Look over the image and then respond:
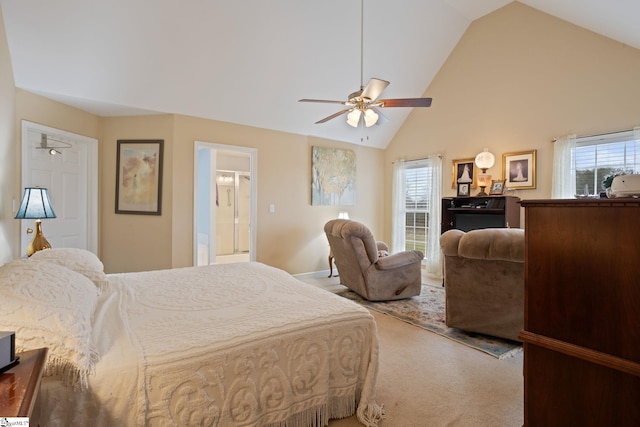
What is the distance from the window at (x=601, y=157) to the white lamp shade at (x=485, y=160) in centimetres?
100

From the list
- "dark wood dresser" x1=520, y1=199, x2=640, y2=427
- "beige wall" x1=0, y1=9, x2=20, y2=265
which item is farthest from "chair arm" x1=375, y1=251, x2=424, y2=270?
"beige wall" x1=0, y1=9, x2=20, y2=265

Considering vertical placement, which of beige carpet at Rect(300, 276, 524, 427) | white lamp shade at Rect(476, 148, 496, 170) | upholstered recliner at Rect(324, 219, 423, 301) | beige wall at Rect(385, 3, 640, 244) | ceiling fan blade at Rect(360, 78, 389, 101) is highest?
beige wall at Rect(385, 3, 640, 244)

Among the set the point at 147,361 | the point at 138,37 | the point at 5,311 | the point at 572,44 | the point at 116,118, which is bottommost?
the point at 147,361

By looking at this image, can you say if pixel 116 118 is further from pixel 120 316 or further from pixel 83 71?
pixel 120 316

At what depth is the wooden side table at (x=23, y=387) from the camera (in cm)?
68

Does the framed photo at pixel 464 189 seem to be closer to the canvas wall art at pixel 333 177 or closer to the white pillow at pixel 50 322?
the canvas wall art at pixel 333 177

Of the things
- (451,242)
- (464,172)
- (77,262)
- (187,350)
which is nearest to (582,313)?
(187,350)

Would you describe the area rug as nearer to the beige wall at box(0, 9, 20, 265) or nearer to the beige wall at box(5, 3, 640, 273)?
the beige wall at box(5, 3, 640, 273)

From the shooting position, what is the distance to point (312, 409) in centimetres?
157

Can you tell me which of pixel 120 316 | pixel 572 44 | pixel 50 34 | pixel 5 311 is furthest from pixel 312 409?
pixel 572 44

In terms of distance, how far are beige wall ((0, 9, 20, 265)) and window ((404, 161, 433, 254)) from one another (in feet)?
18.7

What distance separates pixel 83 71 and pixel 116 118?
888mm

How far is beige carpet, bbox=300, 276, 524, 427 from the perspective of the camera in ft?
5.90

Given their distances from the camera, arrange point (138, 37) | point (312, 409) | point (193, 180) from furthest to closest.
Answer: point (193, 180), point (138, 37), point (312, 409)
